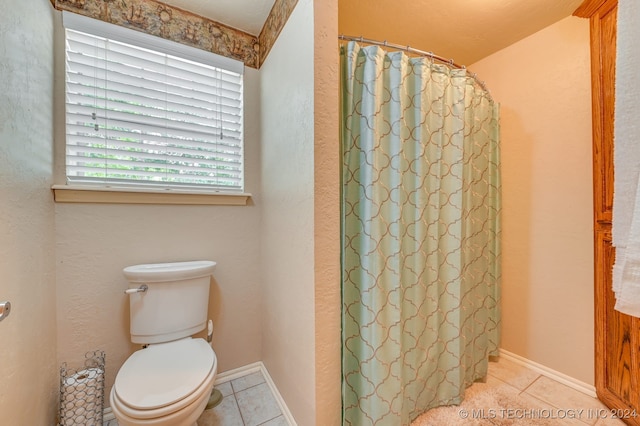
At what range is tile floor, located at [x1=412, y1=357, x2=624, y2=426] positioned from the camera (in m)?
1.26

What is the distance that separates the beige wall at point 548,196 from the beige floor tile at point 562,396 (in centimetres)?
10

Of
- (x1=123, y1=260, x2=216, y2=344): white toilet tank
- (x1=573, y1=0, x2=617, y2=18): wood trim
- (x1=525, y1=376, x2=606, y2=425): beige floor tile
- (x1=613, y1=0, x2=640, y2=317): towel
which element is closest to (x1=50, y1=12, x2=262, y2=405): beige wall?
(x1=123, y1=260, x2=216, y2=344): white toilet tank

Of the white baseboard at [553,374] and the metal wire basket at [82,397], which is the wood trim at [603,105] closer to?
the white baseboard at [553,374]

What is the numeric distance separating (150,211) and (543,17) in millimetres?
2670

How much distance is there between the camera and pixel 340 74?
1.14 metres

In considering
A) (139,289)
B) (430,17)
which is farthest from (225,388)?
(430,17)

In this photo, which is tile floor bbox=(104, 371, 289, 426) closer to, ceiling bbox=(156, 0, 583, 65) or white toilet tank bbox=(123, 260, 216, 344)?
white toilet tank bbox=(123, 260, 216, 344)

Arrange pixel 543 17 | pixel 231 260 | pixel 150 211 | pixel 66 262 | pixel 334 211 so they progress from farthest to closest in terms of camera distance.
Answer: pixel 231 260 < pixel 543 17 < pixel 150 211 < pixel 66 262 < pixel 334 211

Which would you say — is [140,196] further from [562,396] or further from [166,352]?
[562,396]

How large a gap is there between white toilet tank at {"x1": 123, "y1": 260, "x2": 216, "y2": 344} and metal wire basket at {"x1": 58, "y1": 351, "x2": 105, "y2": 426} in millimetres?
208

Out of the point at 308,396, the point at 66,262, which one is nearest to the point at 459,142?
the point at 308,396

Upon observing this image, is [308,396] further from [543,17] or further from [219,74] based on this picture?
[543,17]

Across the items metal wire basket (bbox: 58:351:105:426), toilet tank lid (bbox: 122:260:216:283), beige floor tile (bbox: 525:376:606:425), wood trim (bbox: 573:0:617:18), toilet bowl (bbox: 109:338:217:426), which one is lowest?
beige floor tile (bbox: 525:376:606:425)

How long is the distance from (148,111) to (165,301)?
3.56ft
